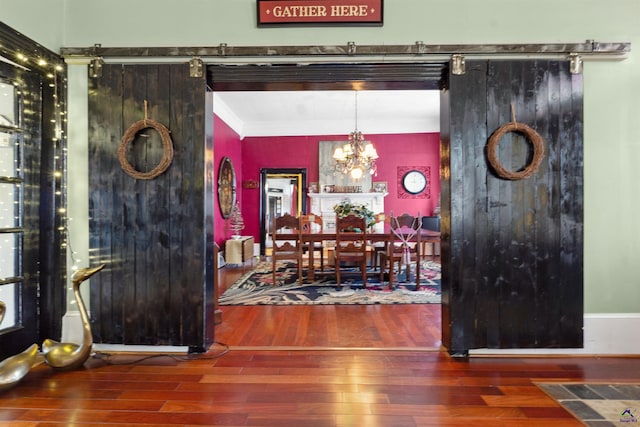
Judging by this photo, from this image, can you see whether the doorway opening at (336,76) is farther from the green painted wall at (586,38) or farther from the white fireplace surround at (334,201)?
the white fireplace surround at (334,201)

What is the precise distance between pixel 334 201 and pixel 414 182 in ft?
6.39

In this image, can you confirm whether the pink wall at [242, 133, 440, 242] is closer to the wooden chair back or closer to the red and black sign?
the wooden chair back

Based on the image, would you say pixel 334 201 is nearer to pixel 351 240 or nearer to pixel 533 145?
pixel 351 240

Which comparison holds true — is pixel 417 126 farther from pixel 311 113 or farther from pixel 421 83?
pixel 421 83

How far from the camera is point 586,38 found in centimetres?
243

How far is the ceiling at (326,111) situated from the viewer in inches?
233

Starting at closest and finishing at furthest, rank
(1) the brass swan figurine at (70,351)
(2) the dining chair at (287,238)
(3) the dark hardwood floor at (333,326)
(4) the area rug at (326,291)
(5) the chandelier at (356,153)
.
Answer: (1) the brass swan figurine at (70,351)
(3) the dark hardwood floor at (333,326)
(4) the area rug at (326,291)
(2) the dining chair at (287,238)
(5) the chandelier at (356,153)

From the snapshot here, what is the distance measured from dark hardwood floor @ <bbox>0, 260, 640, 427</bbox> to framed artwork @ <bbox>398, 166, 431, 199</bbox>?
5549 mm

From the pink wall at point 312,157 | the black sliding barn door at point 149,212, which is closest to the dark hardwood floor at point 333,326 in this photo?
the black sliding barn door at point 149,212

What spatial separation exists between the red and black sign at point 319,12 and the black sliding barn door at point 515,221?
32.4 inches

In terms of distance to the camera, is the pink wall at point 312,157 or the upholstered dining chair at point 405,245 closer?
the upholstered dining chair at point 405,245

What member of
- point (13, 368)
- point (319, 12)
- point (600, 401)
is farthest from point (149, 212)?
point (600, 401)

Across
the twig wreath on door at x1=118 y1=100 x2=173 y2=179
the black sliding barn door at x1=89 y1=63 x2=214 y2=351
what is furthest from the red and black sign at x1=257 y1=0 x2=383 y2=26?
the twig wreath on door at x1=118 y1=100 x2=173 y2=179

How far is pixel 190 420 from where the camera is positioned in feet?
5.41
